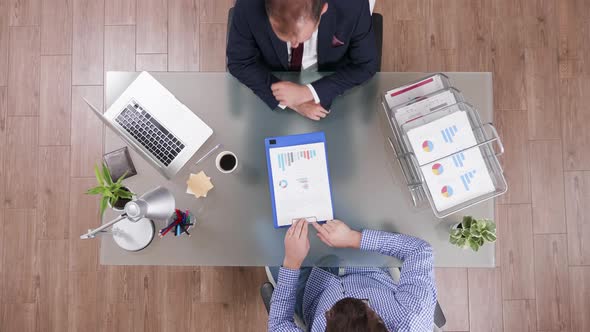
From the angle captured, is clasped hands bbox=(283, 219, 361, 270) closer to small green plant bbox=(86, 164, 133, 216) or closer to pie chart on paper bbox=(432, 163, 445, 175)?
pie chart on paper bbox=(432, 163, 445, 175)

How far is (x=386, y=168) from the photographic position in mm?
1456

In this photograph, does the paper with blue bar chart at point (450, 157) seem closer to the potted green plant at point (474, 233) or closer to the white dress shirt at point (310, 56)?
the potted green plant at point (474, 233)

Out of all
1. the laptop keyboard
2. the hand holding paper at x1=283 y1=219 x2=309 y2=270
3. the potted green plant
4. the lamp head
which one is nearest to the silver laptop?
the laptop keyboard

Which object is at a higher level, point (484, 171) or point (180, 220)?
point (484, 171)

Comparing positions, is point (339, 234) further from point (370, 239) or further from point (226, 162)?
point (226, 162)

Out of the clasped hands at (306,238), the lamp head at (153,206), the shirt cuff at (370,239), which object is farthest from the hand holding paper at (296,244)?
the lamp head at (153,206)

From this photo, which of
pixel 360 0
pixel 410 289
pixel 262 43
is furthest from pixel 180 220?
pixel 360 0

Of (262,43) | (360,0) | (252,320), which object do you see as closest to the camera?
(360,0)

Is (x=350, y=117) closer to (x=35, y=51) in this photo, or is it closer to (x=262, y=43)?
(x=262, y=43)

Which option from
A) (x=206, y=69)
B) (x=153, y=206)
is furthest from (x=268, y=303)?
(x=206, y=69)

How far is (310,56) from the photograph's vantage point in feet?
4.90

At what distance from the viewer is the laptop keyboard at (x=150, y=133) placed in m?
1.43

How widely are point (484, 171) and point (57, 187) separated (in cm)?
215

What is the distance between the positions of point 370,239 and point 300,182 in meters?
0.30
